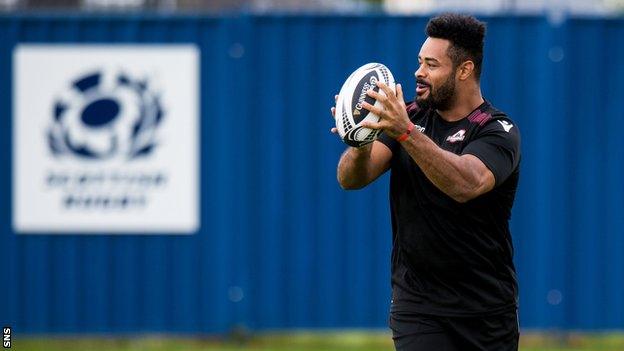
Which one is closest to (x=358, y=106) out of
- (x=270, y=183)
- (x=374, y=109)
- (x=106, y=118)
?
(x=374, y=109)

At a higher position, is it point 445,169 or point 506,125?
point 506,125

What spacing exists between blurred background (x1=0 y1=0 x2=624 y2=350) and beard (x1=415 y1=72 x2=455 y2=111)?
397 centimetres

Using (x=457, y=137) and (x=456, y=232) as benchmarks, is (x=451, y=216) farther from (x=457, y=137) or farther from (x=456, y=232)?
(x=457, y=137)

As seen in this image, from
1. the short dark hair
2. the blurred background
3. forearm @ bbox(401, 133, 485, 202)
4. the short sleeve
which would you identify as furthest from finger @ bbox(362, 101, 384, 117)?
the blurred background

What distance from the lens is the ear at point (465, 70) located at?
452cm

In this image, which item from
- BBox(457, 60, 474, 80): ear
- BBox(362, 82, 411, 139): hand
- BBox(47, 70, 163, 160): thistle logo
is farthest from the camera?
BBox(47, 70, 163, 160): thistle logo

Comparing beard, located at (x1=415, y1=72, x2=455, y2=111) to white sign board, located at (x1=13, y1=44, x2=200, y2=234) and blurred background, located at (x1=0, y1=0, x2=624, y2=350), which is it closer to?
blurred background, located at (x1=0, y1=0, x2=624, y2=350)

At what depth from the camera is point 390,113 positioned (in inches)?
159

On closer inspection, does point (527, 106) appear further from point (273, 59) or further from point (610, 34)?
point (273, 59)

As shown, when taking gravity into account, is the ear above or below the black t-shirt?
above

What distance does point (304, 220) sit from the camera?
854cm

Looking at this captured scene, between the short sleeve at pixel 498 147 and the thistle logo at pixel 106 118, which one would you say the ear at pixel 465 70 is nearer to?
the short sleeve at pixel 498 147

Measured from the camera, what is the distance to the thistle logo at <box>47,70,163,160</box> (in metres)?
8.41

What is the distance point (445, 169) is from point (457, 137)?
1.32 feet
